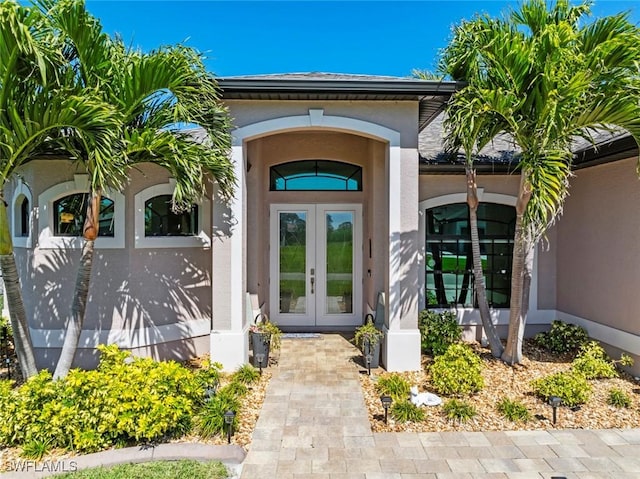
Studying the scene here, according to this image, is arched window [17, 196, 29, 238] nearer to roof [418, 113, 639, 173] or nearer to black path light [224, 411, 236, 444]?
black path light [224, 411, 236, 444]

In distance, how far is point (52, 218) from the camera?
6879 millimetres

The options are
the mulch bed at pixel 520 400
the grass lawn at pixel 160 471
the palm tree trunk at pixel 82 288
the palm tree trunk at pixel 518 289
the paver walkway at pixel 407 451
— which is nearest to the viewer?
the grass lawn at pixel 160 471

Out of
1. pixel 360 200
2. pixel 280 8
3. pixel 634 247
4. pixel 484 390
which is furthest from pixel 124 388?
pixel 280 8

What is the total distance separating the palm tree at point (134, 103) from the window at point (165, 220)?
1.53m

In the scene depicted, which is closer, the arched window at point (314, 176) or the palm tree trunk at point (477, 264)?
the palm tree trunk at point (477, 264)

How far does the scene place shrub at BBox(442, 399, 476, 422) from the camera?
5086mm

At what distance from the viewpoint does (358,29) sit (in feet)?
33.5

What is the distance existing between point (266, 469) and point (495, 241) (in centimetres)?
708

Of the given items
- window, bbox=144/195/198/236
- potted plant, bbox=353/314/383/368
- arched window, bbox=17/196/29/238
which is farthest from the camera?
arched window, bbox=17/196/29/238

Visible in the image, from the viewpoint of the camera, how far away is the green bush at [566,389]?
5.39 m

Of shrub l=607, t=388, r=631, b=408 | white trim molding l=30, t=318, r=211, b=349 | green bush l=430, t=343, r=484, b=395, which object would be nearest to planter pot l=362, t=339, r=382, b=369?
green bush l=430, t=343, r=484, b=395

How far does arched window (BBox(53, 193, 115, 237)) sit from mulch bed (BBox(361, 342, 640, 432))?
544 centimetres

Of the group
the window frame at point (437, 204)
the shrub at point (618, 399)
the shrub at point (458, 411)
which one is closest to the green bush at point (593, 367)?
the shrub at point (618, 399)

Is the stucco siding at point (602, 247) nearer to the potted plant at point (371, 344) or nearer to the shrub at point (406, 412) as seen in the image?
the potted plant at point (371, 344)
